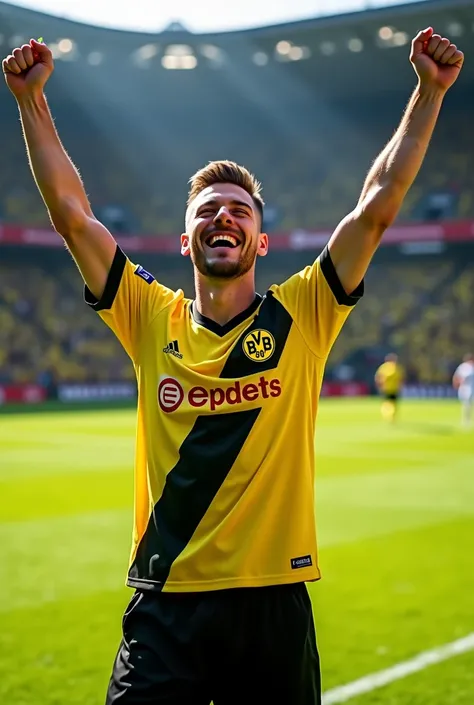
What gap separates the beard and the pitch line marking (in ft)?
9.35

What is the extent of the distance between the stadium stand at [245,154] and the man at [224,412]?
119 feet

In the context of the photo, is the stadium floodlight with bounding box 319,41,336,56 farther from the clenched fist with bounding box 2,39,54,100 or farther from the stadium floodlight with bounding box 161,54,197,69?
the clenched fist with bounding box 2,39,54,100

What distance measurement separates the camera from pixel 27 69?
3.17 metres

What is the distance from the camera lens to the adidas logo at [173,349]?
3.03 metres

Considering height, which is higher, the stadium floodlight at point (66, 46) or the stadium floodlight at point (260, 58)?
the stadium floodlight at point (66, 46)

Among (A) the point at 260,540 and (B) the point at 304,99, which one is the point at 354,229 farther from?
(B) the point at 304,99

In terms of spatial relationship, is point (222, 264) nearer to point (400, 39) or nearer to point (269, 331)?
point (269, 331)

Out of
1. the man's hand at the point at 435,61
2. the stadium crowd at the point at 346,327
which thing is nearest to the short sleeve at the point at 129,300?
the man's hand at the point at 435,61

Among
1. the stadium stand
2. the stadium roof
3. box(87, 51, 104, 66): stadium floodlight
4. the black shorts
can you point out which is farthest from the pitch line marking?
box(87, 51, 104, 66): stadium floodlight

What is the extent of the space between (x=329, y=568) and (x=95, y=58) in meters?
39.1

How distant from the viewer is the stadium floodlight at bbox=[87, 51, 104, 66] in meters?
42.7

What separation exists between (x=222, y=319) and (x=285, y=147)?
4694 centimetres

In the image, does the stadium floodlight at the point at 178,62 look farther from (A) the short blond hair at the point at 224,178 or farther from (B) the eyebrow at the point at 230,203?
(B) the eyebrow at the point at 230,203

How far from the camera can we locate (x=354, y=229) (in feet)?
9.68
